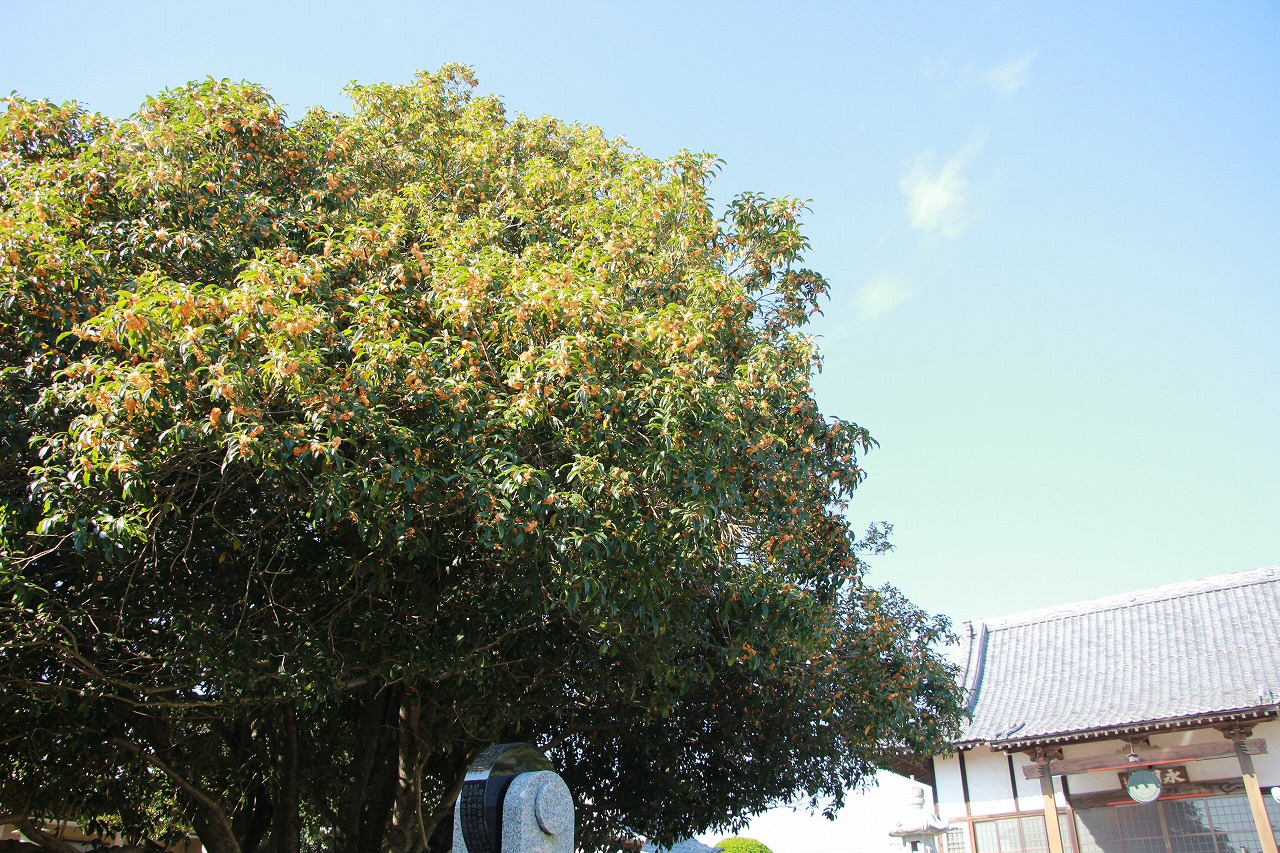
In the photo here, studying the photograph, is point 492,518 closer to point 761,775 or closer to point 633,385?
point 633,385

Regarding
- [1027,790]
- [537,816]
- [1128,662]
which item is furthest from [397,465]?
[1128,662]

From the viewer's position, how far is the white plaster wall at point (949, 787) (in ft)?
51.6

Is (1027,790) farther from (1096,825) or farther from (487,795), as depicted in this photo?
(487,795)

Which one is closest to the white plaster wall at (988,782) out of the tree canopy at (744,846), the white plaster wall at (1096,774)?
the white plaster wall at (1096,774)

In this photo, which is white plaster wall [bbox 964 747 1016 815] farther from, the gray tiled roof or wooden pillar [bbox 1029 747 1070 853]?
wooden pillar [bbox 1029 747 1070 853]

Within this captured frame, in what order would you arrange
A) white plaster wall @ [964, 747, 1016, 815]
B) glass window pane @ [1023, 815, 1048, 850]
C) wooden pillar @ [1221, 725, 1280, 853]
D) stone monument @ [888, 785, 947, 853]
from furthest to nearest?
white plaster wall @ [964, 747, 1016, 815] < glass window pane @ [1023, 815, 1048, 850] < wooden pillar @ [1221, 725, 1280, 853] < stone monument @ [888, 785, 947, 853]

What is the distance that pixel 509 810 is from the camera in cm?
618

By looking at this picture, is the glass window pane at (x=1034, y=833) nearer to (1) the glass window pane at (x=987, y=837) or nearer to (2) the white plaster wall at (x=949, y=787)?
(1) the glass window pane at (x=987, y=837)

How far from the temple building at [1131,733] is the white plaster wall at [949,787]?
21 millimetres

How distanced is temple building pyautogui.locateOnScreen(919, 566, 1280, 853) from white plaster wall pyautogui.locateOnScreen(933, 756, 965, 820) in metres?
0.02

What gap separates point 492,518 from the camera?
5672mm

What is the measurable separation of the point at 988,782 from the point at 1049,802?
140 centimetres

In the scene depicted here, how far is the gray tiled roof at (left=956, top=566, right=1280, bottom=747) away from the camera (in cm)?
1411

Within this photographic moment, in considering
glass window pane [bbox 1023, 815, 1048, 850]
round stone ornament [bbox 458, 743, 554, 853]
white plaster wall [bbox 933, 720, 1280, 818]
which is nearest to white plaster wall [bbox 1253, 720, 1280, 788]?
white plaster wall [bbox 933, 720, 1280, 818]
